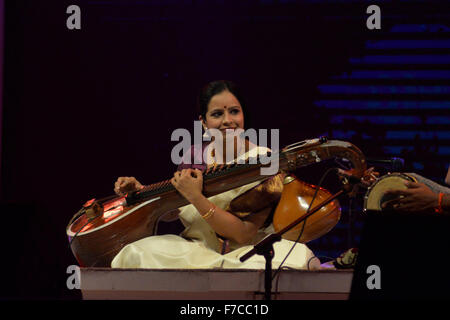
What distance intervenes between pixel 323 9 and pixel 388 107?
3.11 ft

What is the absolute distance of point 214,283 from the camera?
231 cm

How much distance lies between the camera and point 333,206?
2951mm

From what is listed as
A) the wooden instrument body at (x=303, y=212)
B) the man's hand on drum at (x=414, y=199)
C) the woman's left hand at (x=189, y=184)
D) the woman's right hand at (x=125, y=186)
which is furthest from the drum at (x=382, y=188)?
the woman's right hand at (x=125, y=186)

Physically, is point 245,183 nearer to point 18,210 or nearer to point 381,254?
point 381,254

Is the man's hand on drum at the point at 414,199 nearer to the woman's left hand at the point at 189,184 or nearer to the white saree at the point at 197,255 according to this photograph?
the white saree at the point at 197,255

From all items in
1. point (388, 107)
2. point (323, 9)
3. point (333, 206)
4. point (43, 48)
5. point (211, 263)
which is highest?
point (323, 9)

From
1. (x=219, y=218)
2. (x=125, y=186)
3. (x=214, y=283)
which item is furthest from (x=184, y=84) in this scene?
(x=214, y=283)

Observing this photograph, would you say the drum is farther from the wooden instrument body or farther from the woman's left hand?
the woman's left hand

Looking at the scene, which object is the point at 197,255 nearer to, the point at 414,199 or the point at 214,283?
the point at 214,283

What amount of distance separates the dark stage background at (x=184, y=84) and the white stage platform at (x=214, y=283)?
175 centimetres

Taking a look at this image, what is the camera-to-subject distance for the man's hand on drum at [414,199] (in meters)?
2.54
